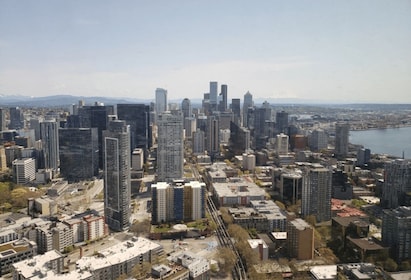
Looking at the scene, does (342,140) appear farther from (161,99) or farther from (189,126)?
(161,99)

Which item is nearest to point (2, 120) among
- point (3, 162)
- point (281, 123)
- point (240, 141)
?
point (3, 162)

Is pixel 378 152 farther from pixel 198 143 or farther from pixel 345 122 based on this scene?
pixel 198 143

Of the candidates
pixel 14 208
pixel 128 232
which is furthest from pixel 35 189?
pixel 128 232

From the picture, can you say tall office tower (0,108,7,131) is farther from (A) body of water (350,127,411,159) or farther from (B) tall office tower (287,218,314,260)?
(B) tall office tower (287,218,314,260)

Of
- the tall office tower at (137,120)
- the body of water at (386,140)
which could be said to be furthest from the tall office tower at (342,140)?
the tall office tower at (137,120)

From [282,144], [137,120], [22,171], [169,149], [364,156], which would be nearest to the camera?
[169,149]

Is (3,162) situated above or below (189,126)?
below

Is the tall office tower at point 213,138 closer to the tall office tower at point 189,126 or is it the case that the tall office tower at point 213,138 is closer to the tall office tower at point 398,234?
the tall office tower at point 189,126
